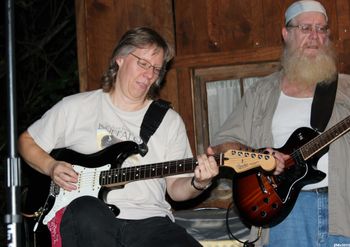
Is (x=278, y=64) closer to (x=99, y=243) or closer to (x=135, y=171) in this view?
(x=135, y=171)

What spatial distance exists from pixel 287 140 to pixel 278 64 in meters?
0.89

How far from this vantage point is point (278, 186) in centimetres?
373

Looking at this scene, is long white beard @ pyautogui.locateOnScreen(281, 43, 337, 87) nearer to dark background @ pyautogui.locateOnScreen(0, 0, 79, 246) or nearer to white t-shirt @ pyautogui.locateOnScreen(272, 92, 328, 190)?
white t-shirt @ pyautogui.locateOnScreen(272, 92, 328, 190)

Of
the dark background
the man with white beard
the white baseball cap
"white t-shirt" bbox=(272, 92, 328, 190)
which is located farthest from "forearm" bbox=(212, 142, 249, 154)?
the dark background

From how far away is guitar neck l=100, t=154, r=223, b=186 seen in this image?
363 centimetres

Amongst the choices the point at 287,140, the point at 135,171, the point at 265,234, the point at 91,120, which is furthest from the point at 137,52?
the point at 265,234

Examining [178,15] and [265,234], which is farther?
[178,15]

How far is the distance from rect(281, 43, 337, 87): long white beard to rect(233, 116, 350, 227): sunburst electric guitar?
425mm

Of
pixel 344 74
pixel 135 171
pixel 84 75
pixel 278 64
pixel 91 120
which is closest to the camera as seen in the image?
pixel 135 171

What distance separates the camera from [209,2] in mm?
4859

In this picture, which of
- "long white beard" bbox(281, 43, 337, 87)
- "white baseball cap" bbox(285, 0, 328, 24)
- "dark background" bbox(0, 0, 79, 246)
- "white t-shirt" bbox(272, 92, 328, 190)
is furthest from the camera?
"dark background" bbox(0, 0, 79, 246)

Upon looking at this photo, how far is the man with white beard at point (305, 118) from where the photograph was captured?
3.73 m

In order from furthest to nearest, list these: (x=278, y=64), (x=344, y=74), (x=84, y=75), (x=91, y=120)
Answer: (x=84, y=75)
(x=278, y=64)
(x=344, y=74)
(x=91, y=120)

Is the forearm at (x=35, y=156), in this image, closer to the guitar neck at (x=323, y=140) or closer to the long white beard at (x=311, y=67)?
the guitar neck at (x=323, y=140)
